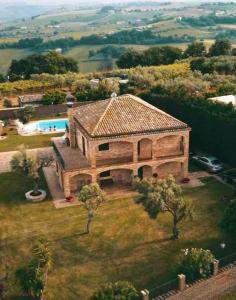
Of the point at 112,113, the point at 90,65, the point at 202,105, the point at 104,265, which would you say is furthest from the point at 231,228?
the point at 90,65

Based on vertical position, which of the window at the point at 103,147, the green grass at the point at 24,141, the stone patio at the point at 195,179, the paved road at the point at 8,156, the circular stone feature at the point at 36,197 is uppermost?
the window at the point at 103,147

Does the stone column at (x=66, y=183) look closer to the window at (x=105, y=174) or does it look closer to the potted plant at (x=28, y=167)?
the potted plant at (x=28, y=167)

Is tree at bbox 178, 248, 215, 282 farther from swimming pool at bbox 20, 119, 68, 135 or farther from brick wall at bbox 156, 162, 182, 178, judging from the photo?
swimming pool at bbox 20, 119, 68, 135

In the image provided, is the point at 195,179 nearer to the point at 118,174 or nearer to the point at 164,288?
the point at 118,174

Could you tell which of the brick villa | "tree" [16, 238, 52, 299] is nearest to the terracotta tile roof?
the brick villa

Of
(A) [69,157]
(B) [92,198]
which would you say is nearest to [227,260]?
(B) [92,198]

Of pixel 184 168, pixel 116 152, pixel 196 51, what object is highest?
pixel 116 152

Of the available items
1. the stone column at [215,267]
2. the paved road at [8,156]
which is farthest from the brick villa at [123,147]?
the stone column at [215,267]
